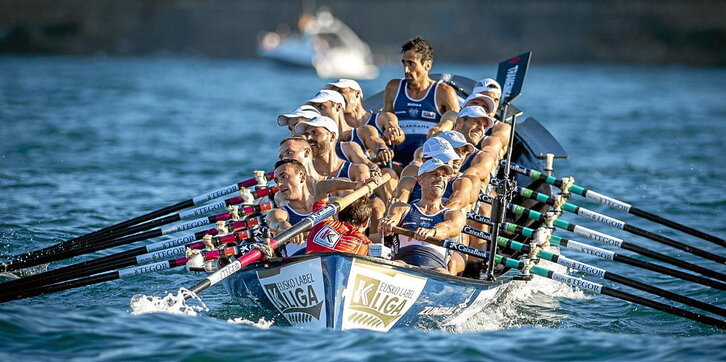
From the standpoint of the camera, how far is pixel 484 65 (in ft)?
233

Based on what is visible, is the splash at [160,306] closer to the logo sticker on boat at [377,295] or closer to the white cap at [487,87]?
the logo sticker on boat at [377,295]

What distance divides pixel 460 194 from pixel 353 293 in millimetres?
1866

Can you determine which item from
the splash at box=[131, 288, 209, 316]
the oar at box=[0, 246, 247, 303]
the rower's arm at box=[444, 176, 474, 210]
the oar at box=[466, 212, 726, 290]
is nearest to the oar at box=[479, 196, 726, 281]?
the oar at box=[466, 212, 726, 290]

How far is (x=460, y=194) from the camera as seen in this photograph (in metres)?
9.65

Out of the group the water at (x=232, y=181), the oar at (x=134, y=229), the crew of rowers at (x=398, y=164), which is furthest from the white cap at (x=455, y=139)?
the oar at (x=134, y=229)

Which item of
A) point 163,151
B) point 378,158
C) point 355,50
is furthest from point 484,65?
point 378,158

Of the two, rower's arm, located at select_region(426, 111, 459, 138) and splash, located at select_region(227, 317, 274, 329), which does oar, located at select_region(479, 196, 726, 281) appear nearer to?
rower's arm, located at select_region(426, 111, 459, 138)

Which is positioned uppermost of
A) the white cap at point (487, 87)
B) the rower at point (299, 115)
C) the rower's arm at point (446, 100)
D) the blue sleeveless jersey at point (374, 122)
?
the white cap at point (487, 87)

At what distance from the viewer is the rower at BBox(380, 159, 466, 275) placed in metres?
9.18

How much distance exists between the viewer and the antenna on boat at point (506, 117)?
8.80 m

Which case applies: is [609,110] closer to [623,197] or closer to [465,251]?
[623,197]

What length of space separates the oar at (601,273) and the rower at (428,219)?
Answer: 0.45 metres

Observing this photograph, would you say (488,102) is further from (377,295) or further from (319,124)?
(377,295)

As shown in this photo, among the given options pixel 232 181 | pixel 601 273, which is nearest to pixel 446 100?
pixel 601 273
